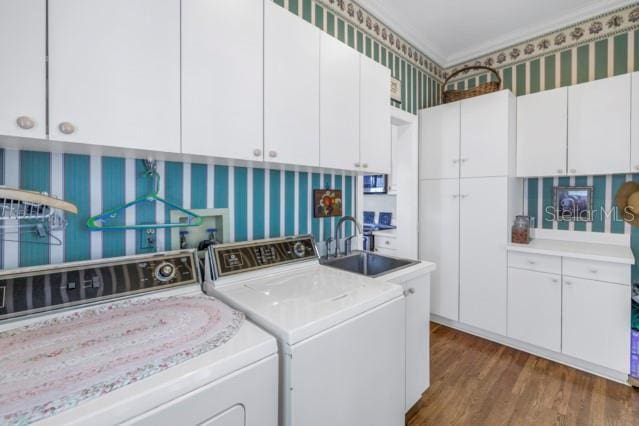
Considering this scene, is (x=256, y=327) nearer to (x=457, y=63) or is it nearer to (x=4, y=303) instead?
(x=4, y=303)

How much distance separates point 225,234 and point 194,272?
333 millimetres

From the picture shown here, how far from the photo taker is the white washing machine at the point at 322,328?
0.94 m

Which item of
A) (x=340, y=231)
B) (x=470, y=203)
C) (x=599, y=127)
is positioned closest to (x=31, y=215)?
(x=340, y=231)

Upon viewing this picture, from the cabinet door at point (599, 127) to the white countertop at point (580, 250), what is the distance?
0.61 meters

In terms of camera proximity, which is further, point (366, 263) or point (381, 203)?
point (381, 203)

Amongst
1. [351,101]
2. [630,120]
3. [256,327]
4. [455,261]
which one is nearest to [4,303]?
[256,327]


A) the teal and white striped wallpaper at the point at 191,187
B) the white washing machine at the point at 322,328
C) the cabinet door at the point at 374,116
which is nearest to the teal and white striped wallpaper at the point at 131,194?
the teal and white striped wallpaper at the point at 191,187

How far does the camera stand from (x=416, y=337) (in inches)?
69.9

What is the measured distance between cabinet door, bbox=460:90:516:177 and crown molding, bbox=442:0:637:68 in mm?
766

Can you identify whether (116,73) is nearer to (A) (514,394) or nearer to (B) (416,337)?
(B) (416,337)

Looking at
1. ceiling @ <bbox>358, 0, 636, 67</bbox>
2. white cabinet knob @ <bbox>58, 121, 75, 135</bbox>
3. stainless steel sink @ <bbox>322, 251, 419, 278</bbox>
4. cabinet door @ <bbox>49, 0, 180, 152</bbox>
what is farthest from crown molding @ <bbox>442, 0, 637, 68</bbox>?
white cabinet knob @ <bbox>58, 121, 75, 135</bbox>

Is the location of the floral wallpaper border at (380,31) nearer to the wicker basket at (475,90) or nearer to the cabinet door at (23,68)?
the wicker basket at (475,90)

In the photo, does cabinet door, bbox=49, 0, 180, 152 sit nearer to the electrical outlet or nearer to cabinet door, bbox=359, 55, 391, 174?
the electrical outlet

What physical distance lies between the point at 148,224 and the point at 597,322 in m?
3.06
